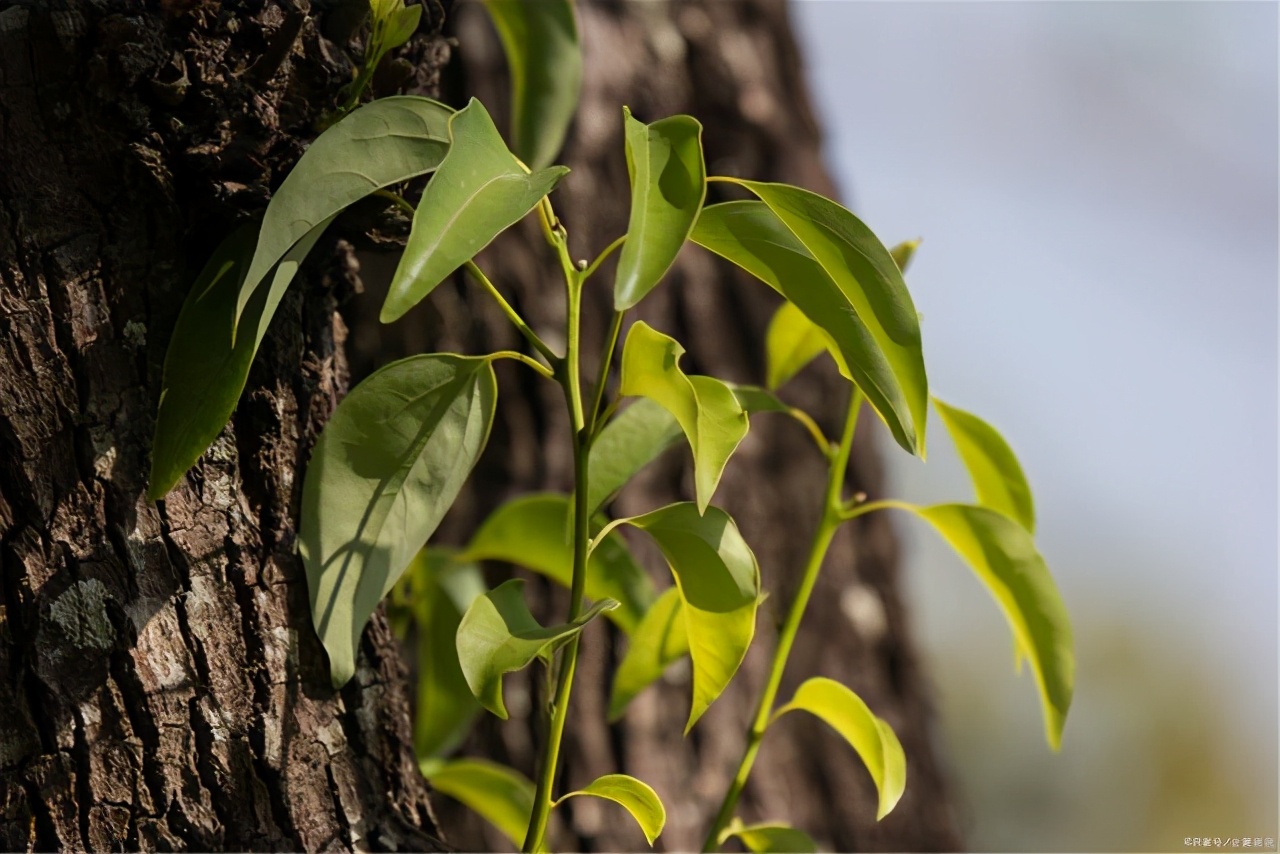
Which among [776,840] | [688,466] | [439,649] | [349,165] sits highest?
[688,466]

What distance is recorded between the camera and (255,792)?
42cm

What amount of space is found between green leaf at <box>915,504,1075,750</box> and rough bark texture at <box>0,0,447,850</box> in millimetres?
287

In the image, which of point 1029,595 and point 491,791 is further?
point 491,791

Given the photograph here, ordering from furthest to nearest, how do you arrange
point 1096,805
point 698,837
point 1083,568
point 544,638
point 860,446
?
point 1083,568 → point 1096,805 → point 860,446 → point 698,837 → point 544,638

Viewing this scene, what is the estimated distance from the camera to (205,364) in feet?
1.22

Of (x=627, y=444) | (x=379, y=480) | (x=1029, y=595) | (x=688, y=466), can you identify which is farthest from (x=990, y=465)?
(x=688, y=466)

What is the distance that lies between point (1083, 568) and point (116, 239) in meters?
4.18

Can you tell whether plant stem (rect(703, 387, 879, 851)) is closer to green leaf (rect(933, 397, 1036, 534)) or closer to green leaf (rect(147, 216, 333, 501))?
green leaf (rect(933, 397, 1036, 534))

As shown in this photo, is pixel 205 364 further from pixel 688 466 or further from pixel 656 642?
pixel 688 466

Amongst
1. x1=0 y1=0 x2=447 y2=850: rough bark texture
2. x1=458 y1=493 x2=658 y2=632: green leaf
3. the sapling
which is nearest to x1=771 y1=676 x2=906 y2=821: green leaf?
the sapling

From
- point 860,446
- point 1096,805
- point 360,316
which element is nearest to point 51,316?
point 360,316

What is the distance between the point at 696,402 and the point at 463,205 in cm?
9

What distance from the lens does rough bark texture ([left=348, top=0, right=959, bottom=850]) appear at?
1.06 meters

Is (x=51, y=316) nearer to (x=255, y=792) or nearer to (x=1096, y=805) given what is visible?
(x=255, y=792)
